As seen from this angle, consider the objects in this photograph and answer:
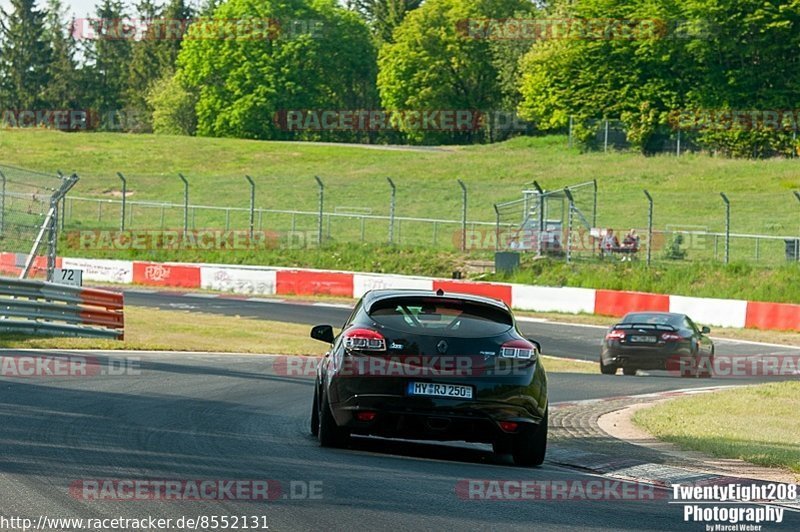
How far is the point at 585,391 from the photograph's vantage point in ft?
64.6

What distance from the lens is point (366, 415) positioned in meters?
10.7

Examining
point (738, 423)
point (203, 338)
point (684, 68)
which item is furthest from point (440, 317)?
point (684, 68)

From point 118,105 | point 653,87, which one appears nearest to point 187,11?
point 118,105

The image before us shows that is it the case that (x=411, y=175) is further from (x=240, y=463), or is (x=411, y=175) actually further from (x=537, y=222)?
(x=240, y=463)

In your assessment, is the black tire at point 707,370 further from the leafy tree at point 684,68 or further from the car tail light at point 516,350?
the leafy tree at point 684,68

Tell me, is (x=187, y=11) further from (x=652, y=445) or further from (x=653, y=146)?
(x=652, y=445)

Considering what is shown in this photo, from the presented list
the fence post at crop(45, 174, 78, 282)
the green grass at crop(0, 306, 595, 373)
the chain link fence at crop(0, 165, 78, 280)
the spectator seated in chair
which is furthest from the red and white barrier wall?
the fence post at crop(45, 174, 78, 282)

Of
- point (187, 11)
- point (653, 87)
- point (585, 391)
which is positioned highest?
point (187, 11)

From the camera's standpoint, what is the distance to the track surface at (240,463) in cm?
801

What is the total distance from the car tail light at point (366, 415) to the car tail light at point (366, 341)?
502mm

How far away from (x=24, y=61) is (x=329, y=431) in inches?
5034

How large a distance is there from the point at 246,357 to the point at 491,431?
41.6 ft

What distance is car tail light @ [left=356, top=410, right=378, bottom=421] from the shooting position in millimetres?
10664

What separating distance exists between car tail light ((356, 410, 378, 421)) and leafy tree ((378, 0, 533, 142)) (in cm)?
8899
